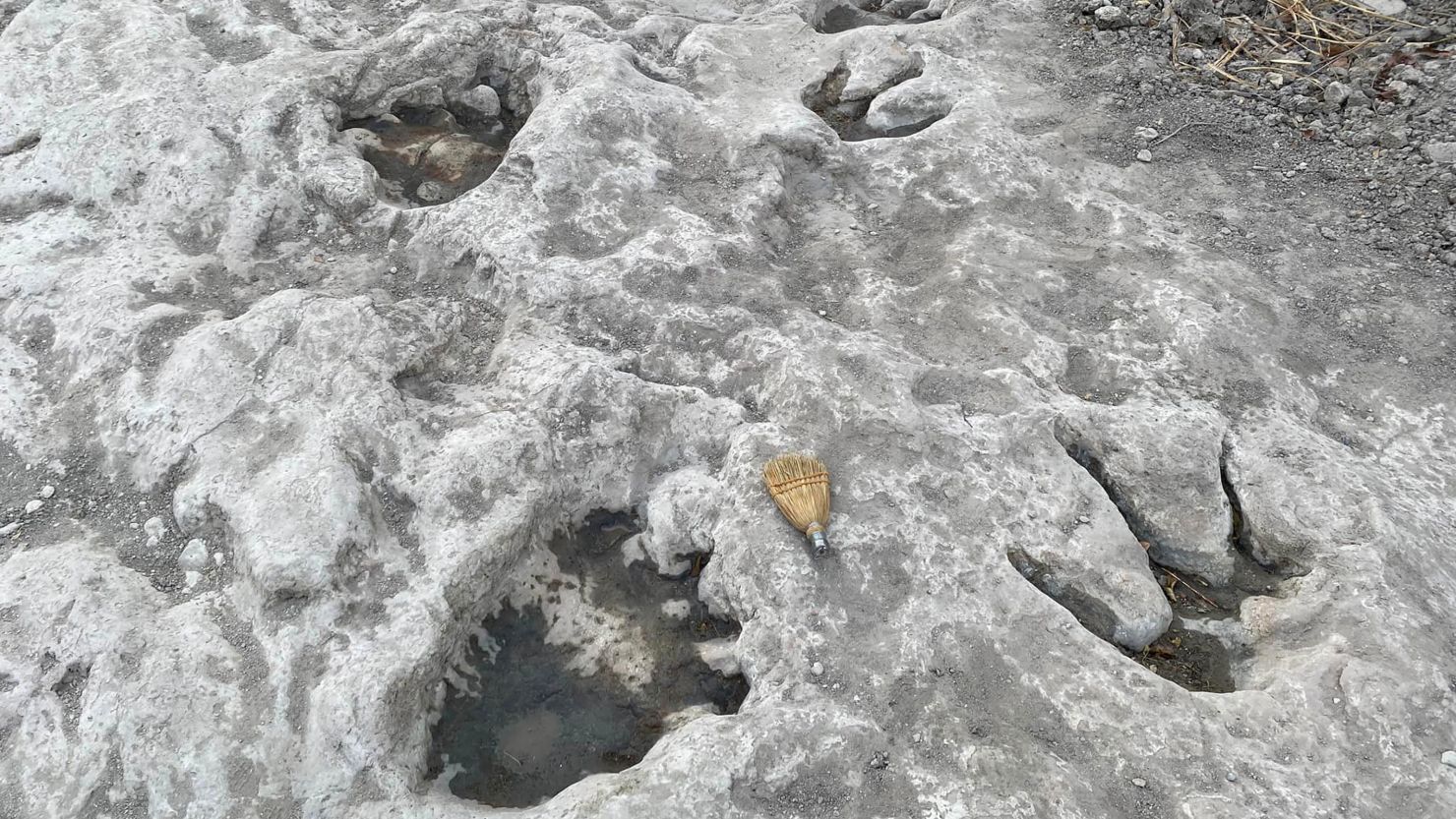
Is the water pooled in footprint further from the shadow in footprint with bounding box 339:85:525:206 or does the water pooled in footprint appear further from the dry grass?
the dry grass

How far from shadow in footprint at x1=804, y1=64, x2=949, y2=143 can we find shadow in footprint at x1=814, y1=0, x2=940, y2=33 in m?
1.11

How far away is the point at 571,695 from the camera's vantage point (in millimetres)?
3779

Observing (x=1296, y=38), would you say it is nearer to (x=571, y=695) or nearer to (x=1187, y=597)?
(x=1187, y=597)

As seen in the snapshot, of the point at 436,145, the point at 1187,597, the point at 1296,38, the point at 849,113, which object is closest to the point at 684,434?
the point at 1187,597

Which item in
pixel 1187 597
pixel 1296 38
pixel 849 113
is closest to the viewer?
pixel 1187 597

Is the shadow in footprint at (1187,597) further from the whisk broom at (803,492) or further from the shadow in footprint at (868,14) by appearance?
the shadow in footprint at (868,14)

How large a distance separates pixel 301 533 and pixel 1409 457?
16.4 ft

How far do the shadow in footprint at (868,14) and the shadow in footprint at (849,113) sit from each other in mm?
1110

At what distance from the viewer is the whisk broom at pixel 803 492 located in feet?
12.0

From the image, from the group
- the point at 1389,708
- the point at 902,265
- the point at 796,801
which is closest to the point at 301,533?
the point at 796,801

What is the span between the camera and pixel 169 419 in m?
4.10

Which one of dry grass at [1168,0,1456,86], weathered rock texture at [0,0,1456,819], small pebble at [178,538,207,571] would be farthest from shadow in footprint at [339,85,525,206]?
dry grass at [1168,0,1456,86]

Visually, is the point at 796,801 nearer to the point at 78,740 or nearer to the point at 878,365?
the point at 878,365

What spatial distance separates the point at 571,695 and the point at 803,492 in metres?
1.28
